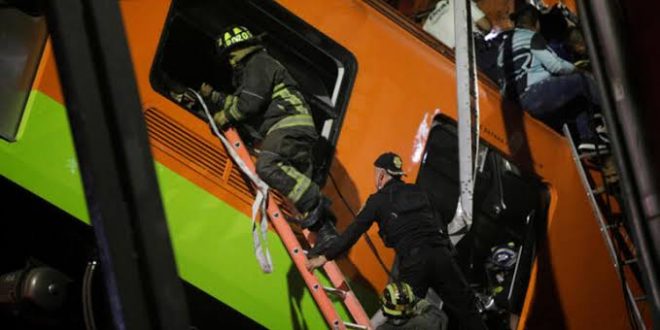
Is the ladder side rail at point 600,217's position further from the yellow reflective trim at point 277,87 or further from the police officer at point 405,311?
the yellow reflective trim at point 277,87

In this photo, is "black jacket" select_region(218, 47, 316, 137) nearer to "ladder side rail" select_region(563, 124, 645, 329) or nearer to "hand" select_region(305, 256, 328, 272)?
"hand" select_region(305, 256, 328, 272)

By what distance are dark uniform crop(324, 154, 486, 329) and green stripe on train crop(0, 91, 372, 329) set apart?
0.53 metres

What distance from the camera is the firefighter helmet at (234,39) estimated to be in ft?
13.5

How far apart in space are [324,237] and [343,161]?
0.47m

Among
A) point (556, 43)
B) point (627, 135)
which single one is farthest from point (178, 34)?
point (627, 135)

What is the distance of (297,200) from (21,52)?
1.47 meters

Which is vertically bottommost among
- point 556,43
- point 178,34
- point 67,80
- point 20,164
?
point 20,164

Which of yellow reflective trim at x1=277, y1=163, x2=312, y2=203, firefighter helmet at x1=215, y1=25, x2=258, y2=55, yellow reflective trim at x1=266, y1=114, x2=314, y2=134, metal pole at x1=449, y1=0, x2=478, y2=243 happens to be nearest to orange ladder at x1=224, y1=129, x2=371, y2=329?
yellow reflective trim at x1=277, y1=163, x2=312, y2=203

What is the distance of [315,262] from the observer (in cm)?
398

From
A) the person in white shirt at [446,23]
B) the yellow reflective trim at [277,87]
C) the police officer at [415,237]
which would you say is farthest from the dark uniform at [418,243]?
the person in white shirt at [446,23]

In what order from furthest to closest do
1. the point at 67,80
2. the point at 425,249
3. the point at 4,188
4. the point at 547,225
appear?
1. the point at 547,225
2. the point at 425,249
3. the point at 4,188
4. the point at 67,80

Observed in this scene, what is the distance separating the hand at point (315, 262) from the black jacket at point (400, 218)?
203mm

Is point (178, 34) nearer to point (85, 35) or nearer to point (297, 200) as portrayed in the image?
point (297, 200)

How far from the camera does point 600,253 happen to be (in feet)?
18.1
